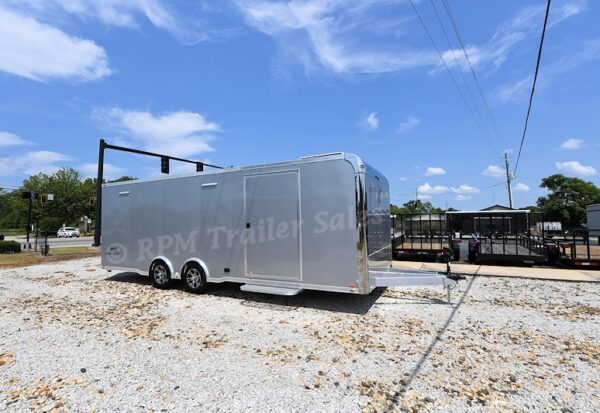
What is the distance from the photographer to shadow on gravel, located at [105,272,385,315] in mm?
6777

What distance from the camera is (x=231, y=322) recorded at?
19.5 feet

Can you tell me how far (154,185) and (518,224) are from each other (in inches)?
678

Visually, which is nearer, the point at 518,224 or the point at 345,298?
the point at 345,298

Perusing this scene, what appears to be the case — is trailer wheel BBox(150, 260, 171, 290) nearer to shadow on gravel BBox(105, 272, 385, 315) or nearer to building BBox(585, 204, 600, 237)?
shadow on gravel BBox(105, 272, 385, 315)

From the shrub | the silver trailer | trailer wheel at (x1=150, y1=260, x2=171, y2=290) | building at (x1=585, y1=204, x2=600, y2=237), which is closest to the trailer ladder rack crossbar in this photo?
the silver trailer

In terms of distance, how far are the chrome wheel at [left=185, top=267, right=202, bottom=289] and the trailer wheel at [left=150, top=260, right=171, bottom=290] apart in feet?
2.11

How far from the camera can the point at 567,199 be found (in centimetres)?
5594

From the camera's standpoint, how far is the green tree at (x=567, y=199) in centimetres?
4978

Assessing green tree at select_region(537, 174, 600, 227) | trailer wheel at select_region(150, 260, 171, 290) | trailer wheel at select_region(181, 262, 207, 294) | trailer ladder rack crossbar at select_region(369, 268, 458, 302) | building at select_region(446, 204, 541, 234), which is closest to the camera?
trailer ladder rack crossbar at select_region(369, 268, 458, 302)

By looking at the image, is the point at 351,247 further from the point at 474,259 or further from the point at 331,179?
the point at 474,259

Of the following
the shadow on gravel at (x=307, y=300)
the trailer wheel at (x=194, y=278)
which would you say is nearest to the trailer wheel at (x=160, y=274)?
the shadow on gravel at (x=307, y=300)

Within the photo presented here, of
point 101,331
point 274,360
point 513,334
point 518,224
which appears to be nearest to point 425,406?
point 274,360

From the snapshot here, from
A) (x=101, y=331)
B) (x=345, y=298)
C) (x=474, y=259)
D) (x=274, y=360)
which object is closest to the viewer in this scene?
(x=274, y=360)

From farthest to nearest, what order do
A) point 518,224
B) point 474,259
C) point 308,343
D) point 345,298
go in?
point 518,224
point 474,259
point 345,298
point 308,343
